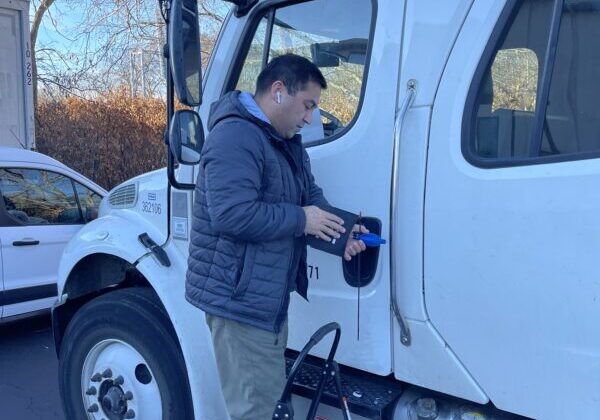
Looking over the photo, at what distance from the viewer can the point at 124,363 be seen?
315 cm

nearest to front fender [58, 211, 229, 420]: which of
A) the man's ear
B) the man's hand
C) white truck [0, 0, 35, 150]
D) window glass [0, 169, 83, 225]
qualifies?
the man's hand

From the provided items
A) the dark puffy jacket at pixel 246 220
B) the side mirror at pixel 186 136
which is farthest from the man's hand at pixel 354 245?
the side mirror at pixel 186 136

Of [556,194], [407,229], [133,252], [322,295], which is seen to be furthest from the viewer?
[133,252]

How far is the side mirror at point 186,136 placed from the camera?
263cm

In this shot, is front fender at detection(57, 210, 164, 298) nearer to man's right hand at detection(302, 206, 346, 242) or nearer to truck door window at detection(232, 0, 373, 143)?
truck door window at detection(232, 0, 373, 143)

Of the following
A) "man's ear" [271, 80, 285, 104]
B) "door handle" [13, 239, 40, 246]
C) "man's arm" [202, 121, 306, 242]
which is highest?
"man's ear" [271, 80, 285, 104]

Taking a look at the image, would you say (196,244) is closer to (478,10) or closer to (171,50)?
(171,50)

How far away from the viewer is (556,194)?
74.7 inches

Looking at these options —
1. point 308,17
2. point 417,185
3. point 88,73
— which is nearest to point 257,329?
point 417,185

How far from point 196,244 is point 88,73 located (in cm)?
1388

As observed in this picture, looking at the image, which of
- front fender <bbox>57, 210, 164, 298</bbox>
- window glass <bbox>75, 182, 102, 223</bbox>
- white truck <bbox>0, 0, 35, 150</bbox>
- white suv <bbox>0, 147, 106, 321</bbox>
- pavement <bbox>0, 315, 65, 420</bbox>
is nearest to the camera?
front fender <bbox>57, 210, 164, 298</bbox>

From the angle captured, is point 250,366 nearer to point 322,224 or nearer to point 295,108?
point 322,224

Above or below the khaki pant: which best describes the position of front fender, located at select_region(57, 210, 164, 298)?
above

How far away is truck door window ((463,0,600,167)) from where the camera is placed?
6.48ft
